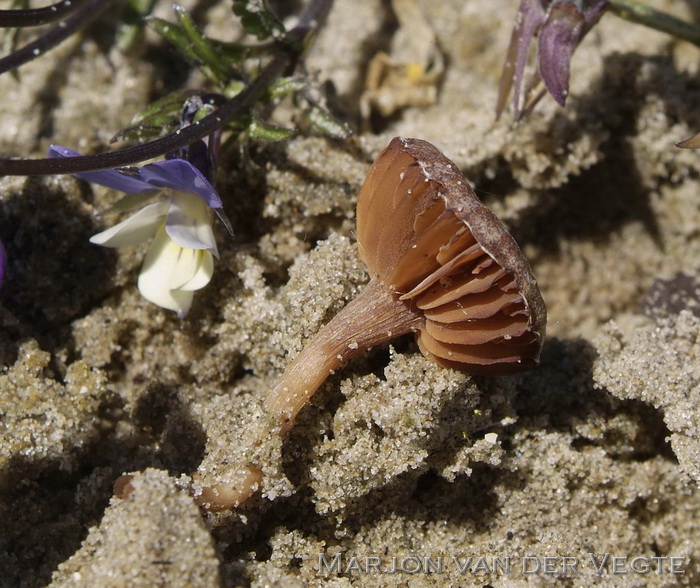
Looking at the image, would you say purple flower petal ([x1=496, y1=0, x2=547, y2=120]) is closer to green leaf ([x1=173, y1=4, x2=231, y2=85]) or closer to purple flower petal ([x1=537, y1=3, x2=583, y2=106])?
purple flower petal ([x1=537, y1=3, x2=583, y2=106])

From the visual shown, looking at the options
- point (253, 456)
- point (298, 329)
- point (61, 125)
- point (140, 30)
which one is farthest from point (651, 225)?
point (61, 125)

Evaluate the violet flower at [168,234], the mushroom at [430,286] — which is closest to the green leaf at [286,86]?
the violet flower at [168,234]

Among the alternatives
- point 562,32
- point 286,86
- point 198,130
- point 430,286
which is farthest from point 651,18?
point 198,130

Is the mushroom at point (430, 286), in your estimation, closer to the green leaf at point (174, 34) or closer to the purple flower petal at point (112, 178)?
the purple flower petal at point (112, 178)

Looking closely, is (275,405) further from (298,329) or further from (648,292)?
(648,292)

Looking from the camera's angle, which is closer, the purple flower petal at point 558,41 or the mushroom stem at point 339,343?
the mushroom stem at point 339,343
